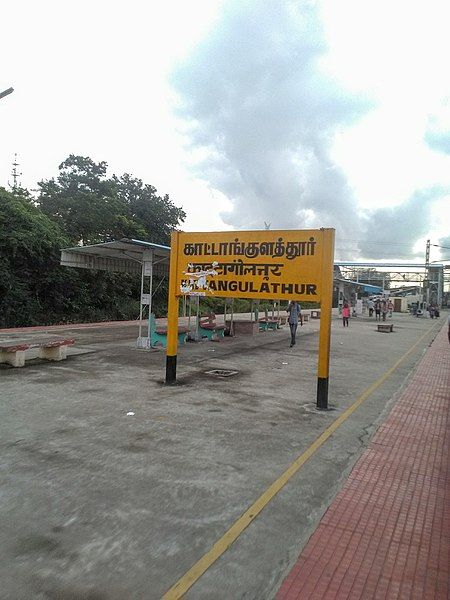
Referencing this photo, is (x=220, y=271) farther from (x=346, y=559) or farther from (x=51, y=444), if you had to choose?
(x=346, y=559)

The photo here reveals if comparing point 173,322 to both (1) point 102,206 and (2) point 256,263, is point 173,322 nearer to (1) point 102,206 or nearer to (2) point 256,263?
(2) point 256,263

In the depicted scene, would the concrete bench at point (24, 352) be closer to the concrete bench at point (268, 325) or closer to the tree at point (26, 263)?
the tree at point (26, 263)

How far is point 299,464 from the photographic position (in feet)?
16.6

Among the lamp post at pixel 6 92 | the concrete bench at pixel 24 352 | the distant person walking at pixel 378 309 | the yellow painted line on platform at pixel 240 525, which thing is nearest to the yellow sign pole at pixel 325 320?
the yellow painted line on platform at pixel 240 525

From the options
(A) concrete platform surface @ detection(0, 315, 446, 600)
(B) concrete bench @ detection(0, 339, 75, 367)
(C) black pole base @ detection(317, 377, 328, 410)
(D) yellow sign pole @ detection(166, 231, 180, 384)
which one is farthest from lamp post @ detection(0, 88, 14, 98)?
(C) black pole base @ detection(317, 377, 328, 410)

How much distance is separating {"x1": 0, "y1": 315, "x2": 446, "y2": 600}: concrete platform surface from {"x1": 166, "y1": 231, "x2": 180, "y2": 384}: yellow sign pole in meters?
0.30

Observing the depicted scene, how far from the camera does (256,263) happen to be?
8.32 m

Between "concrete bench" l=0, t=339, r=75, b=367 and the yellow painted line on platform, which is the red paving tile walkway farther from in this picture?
"concrete bench" l=0, t=339, r=75, b=367

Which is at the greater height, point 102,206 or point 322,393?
Result: point 102,206

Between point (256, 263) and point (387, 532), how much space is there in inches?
208

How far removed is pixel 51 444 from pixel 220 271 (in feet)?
14.6

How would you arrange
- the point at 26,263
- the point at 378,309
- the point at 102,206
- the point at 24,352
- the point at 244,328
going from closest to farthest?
1. the point at 24,352
2. the point at 244,328
3. the point at 26,263
4. the point at 102,206
5. the point at 378,309

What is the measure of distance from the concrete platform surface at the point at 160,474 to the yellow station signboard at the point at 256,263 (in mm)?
1868

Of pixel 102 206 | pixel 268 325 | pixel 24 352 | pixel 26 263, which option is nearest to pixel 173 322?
pixel 24 352
